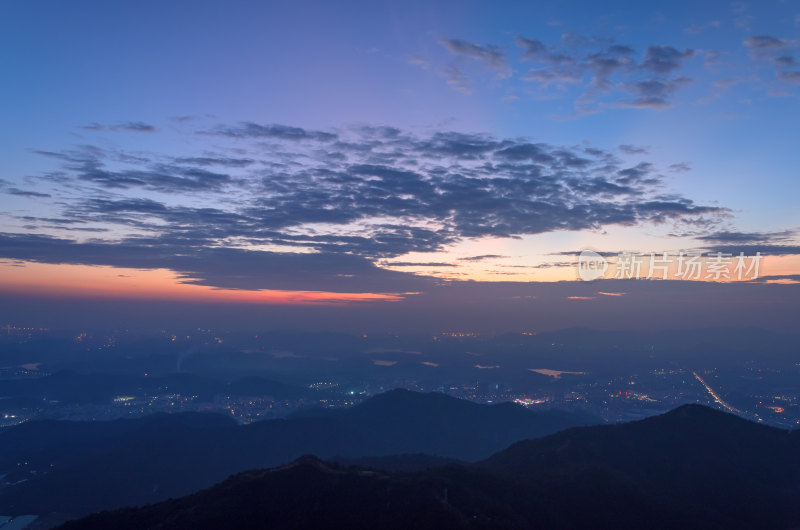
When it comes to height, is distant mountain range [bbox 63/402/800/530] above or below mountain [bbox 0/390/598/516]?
above

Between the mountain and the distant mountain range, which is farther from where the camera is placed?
the mountain

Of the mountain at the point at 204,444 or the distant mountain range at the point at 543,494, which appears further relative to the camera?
the mountain at the point at 204,444

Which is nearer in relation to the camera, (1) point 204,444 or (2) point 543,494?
(2) point 543,494

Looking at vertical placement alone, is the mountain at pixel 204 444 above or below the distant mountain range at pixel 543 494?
below
